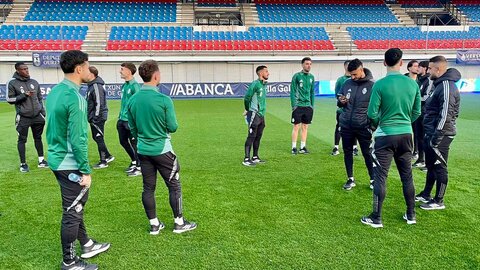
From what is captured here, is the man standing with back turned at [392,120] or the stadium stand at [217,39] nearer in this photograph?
the man standing with back turned at [392,120]

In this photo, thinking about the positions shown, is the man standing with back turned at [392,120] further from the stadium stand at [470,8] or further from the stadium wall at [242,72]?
the stadium stand at [470,8]

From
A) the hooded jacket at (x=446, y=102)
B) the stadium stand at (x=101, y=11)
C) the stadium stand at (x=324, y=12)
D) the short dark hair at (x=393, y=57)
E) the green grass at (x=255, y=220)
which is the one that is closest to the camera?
the green grass at (x=255, y=220)

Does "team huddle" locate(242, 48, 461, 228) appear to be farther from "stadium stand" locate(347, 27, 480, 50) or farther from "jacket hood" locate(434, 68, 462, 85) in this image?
"stadium stand" locate(347, 27, 480, 50)

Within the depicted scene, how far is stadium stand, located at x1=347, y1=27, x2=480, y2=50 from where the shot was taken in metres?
25.3

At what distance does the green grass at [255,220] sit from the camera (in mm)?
3605

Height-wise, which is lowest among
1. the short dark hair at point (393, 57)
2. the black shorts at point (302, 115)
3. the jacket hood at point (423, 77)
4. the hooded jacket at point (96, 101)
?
the black shorts at point (302, 115)

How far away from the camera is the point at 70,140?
3.12 metres

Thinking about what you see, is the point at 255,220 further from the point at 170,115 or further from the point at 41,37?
the point at 41,37

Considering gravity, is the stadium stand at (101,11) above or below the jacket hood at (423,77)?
above

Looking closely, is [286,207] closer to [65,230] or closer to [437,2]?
[65,230]

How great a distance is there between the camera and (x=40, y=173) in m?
6.83

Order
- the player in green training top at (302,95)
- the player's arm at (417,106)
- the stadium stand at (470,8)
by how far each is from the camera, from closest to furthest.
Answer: the player's arm at (417,106)
the player in green training top at (302,95)
the stadium stand at (470,8)

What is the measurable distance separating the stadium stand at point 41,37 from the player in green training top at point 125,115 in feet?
63.1

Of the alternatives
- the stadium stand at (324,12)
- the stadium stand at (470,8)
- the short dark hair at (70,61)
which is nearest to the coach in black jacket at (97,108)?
the short dark hair at (70,61)
